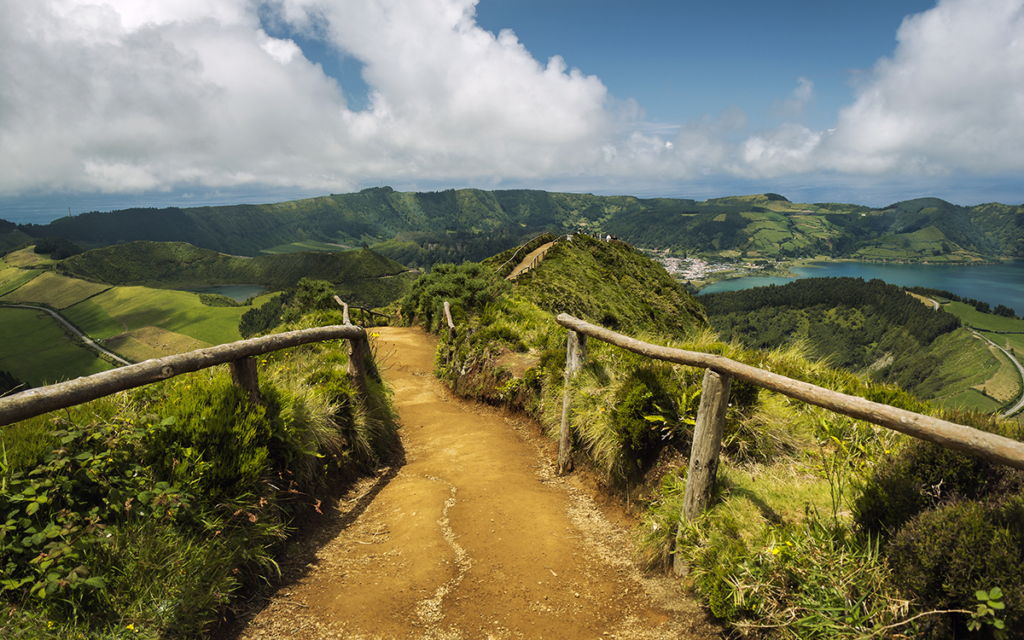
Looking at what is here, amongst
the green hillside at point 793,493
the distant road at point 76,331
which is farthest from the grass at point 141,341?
the green hillside at point 793,493

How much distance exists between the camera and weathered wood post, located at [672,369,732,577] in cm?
388

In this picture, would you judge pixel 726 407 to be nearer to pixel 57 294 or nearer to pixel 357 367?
pixel 357 367

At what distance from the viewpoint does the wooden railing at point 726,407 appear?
2.34 m

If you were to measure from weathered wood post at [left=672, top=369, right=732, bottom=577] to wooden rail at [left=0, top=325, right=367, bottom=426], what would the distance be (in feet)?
14.1

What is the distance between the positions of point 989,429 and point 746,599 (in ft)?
7.45

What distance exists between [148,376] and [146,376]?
0.01m

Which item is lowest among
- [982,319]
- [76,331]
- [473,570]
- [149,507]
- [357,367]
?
[982,319]

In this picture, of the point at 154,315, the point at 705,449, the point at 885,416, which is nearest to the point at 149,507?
the point at 705,449

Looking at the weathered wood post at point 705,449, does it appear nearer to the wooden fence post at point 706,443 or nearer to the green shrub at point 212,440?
the wooden fence post at point 706,443

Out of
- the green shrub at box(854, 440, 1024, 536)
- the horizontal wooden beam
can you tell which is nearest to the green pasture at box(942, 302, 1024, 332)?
the green shrub at box(854, 440, 1024, 536)

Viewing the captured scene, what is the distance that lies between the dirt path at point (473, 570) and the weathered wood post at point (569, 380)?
26cm

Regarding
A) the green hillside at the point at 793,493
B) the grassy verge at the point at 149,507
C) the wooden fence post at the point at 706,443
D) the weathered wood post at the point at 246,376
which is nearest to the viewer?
the green hillside at the point at 793,493

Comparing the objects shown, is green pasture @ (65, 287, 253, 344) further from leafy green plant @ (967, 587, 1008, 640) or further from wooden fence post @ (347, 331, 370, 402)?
leafy green plant @ (967, 587, 1008, 640)

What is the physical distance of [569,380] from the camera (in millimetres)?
6414
